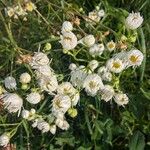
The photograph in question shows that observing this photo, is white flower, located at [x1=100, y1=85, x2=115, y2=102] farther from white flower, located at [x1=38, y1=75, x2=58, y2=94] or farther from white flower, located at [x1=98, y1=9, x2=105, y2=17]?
white flower, located at [x1=98, y1=9, x2=105, y2=17]

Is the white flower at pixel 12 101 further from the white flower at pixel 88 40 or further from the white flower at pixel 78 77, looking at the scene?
the white flower at pixel 88 40

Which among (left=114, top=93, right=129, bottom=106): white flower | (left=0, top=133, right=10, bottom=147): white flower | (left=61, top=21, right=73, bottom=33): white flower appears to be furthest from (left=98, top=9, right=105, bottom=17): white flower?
(left=0, top=133, right=10, bottom=147): white flower

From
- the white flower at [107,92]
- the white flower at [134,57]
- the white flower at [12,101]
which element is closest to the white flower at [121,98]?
the white flower at [107,92]

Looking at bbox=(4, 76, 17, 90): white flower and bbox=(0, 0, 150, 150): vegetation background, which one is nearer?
bbox=(4, 76, 17, 90): white flower

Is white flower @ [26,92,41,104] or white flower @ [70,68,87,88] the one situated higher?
white flower @ [70,68,87,88]

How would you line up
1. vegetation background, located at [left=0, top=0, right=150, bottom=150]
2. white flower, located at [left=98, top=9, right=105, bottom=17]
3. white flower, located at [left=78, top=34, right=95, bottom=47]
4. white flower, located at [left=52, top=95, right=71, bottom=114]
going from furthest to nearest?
white flower, located at [left=98, top=9, right=105, bottom=17]
vegetation background, located at [left=0, top=0, right=150, bottom=150]
white flower, located at [left=78, top=34, right=95, bottom=47]
white flower, located at [left=52, top=95, right=71, bottom=114]

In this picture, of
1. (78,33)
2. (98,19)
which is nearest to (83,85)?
(78,33)

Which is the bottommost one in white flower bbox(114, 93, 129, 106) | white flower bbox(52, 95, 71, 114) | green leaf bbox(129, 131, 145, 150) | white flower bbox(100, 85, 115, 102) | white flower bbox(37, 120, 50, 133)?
green leaf bbox(129, 131, 145, 150)
